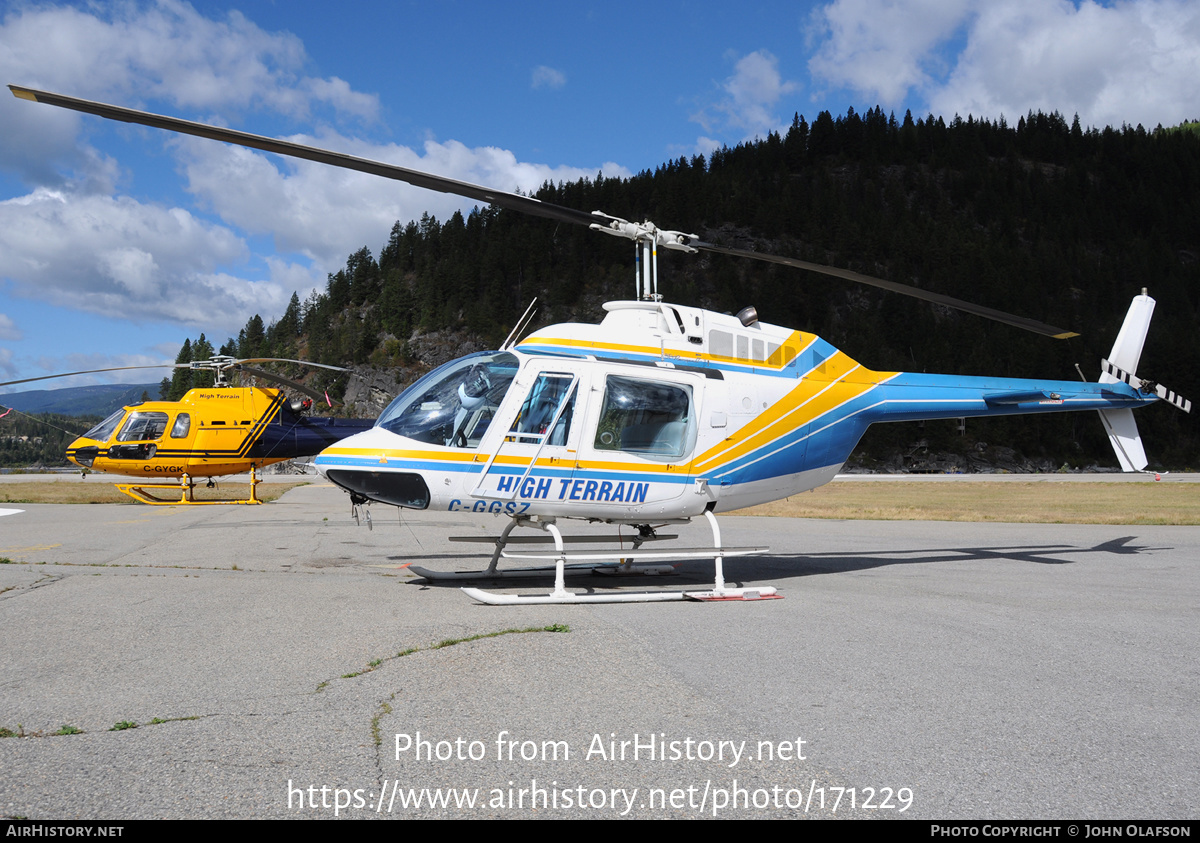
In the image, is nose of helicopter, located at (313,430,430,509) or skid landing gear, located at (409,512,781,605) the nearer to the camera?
skid landing gear, located at (409,512,781,605)

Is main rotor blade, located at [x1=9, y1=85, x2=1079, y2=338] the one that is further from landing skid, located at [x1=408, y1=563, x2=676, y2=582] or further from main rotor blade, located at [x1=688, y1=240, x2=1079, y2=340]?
landing skid, located at [x1=408, y1=563, x2=676, y2=582]

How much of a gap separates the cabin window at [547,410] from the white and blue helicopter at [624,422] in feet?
0.04

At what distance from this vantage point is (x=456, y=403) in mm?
7824

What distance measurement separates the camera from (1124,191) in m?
136

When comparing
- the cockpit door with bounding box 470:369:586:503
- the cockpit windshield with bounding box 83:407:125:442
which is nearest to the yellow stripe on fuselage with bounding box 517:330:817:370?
the cockpit door with bounding box 470:369:586:503

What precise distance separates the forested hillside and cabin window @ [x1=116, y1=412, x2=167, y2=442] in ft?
250

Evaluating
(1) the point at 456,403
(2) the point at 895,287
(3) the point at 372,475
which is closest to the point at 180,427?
(3) the point at 372,475

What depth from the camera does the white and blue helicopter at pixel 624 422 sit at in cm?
755

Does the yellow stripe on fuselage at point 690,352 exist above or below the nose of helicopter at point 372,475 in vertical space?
above

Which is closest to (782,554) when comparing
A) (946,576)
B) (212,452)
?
(946,576)

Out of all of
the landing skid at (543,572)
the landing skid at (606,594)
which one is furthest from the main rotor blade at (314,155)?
the landing skid at (543,572)

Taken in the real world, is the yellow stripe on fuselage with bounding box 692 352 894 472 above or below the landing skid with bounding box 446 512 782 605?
above

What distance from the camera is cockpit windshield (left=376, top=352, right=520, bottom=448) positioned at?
770cm

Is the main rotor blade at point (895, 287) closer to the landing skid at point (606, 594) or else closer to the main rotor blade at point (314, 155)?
the main rotor blade at point (314, 155)
